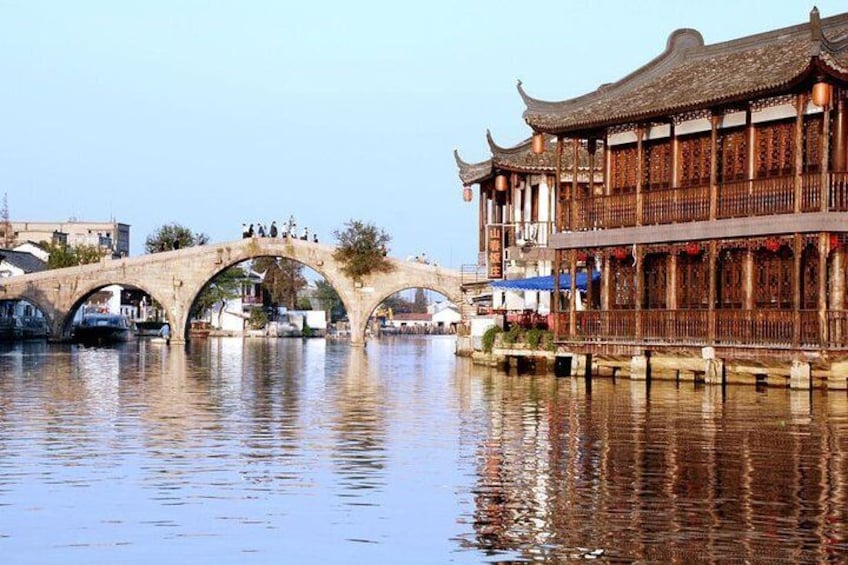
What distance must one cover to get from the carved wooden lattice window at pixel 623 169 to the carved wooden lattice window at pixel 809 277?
6683 mm

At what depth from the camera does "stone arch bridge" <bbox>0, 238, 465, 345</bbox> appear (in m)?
88.0

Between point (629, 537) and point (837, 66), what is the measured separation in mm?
20430

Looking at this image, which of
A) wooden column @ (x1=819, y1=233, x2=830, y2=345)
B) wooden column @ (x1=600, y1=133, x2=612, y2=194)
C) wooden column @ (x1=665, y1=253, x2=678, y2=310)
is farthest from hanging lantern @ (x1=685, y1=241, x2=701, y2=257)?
wooden column @ (x1=600, y1=133, x2=612, y2=194)

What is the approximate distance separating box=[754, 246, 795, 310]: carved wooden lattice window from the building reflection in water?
4873mm

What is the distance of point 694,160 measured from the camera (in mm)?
39094

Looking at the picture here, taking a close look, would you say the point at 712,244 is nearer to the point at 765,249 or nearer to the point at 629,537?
the point at 765,249

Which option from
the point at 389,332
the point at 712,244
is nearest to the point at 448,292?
the point at 712,244

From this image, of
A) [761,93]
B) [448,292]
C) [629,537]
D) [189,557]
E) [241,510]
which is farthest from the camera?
[448,292]

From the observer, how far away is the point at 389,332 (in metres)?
185

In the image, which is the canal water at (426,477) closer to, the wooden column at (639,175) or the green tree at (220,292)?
the wooden column at (639,175)

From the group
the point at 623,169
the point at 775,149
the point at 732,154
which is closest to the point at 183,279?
the point at 623,169

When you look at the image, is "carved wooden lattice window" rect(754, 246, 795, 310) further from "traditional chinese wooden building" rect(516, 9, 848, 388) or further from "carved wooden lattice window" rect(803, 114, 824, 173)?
"carved wooden lattice window" rect(803, 114, 824, 173)

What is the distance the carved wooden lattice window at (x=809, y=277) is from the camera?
35219 millimetres

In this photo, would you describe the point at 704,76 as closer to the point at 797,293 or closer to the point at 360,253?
the point at 797,293
